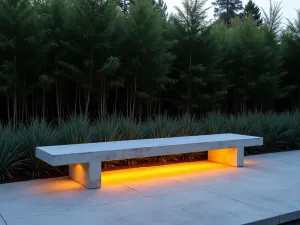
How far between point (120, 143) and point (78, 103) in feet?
13.8

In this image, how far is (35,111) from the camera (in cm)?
831

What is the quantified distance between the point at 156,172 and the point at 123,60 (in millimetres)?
3775

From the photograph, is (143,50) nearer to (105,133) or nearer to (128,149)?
(105,133)

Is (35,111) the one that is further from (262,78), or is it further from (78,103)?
(262,78)

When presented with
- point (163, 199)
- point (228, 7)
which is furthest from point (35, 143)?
point (228, 7)

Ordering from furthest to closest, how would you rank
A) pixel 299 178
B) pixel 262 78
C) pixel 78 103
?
pixel 262 78, pixel 78 103, pixel 299 178

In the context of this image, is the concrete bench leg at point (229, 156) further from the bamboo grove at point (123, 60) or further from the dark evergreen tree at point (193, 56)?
the dark evergreen tree at point (193, 56)

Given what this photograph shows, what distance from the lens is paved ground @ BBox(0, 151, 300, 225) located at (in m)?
3.20

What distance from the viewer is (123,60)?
821cm

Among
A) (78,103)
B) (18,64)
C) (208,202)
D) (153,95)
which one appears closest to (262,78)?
(153,95)

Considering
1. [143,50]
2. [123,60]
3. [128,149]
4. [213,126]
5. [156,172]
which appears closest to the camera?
[128,149]

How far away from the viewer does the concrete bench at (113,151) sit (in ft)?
13.3

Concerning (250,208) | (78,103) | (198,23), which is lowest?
(250,208)

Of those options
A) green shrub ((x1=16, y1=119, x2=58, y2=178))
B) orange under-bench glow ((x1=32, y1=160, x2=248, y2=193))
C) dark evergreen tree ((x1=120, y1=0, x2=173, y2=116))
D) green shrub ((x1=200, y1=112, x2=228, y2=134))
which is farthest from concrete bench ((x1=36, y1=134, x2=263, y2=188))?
dark evergreen tree ((x1=120, y1=0, x2=173, y2=116))
